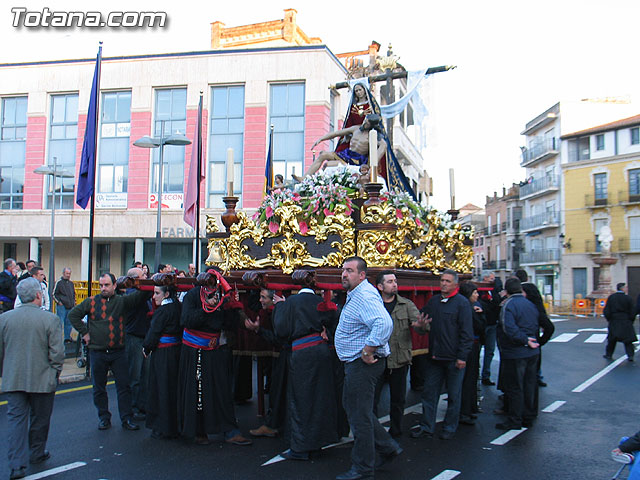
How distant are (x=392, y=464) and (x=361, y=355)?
135cm

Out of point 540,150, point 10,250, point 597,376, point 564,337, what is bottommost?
point 564,337

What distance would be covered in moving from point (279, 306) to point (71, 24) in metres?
13.8

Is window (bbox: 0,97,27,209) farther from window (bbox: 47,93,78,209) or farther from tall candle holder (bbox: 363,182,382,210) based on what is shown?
tall candle holder (bbox: 363,182,382,210)

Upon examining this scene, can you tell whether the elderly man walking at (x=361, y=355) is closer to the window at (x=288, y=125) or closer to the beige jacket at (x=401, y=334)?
the beige jacket at (x=401, y=334)

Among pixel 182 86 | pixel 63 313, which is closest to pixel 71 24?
pixel 63 313

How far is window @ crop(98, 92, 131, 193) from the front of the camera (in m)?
28.2

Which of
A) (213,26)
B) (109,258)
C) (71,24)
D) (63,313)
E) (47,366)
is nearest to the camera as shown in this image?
(47,366)

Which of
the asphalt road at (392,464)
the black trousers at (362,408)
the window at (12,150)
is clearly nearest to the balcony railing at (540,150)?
the window at (12,150)

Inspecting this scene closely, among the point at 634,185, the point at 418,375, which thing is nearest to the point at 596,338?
the point at 418,375

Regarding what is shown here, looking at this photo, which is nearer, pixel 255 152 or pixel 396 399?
pixel 396 399

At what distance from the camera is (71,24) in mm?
16391

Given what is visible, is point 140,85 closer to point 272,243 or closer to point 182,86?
point 182,86

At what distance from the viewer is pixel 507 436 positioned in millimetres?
6699

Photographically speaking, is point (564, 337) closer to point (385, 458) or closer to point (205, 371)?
point (385, 458)
